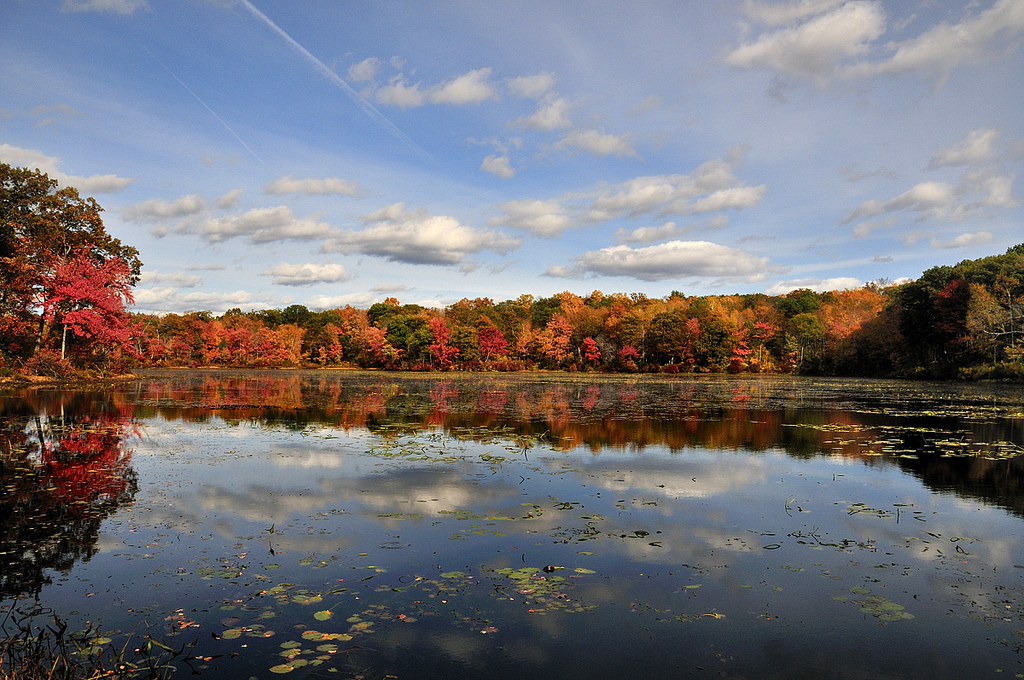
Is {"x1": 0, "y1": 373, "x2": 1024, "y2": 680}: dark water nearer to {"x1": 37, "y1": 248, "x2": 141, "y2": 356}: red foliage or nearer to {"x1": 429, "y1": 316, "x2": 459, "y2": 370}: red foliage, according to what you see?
{"x1": 37, "y1": 248, "x2": 141, "y2": 356}: red foliage

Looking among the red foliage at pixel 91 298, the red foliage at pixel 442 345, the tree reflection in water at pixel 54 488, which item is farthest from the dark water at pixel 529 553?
the red foliage at pixel 442 345

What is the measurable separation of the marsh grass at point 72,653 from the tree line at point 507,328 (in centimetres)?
3830

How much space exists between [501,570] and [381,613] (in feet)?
5.22

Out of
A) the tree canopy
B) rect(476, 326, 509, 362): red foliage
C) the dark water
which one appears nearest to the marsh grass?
the dark water

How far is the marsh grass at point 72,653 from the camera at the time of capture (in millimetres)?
4266

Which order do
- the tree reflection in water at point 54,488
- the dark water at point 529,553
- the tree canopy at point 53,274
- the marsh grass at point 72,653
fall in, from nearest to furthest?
the marsh grass at point 72,653
the dark water at point 529,553
the tree reflection in water at point 54,488
the tree canopy at point 53,274

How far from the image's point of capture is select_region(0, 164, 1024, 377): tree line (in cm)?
3606

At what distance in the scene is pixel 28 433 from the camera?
16.0 meters

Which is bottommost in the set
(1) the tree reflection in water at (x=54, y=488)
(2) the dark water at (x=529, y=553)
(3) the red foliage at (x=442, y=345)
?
(2) the dark water at (x=529, y=553)

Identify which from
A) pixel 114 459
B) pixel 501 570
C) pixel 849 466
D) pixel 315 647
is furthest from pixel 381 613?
pixel 849 466

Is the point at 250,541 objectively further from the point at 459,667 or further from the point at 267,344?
the point at 267,344

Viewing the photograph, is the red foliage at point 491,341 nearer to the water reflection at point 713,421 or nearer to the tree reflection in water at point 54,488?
the water reflection at point 713,421

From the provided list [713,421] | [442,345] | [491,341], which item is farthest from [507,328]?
[713,421]

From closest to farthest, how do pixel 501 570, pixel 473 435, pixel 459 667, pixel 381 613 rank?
pixel 459 667
pixel 381 613
pixel 501 570
pixel 473 435
